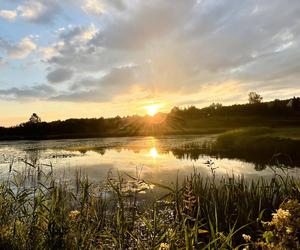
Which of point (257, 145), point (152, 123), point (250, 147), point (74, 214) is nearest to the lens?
point (74, 214)

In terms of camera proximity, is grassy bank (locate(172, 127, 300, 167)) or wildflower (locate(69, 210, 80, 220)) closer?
wildflower (locate(69, 210, 80, 220))

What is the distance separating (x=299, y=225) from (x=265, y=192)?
5076mm

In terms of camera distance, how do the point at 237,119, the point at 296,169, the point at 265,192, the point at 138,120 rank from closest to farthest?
1. the point at 265,192
2. the point at 296,169
3. the point at 237,119
4. the point at 138,120

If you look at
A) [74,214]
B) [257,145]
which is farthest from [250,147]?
[74,214]

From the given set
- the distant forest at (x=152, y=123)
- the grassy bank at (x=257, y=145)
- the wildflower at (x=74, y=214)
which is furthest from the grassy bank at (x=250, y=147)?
the distant forest at (x=152, y=123)

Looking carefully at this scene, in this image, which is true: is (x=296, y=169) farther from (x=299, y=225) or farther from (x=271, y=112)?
(x=271, y=112)

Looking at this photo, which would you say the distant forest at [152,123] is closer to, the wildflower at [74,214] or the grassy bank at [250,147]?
the grassy bank at [250,147]

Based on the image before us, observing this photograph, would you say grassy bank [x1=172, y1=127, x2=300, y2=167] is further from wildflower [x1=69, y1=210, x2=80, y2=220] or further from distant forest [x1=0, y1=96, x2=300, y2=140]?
distant forest [x1=0, y1=96, x2=300, y2=140]

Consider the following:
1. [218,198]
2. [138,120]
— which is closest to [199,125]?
[138,120]

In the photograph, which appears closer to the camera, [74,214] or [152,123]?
[74,214]

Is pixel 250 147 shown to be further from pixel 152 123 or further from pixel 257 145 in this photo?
pixel 152 123

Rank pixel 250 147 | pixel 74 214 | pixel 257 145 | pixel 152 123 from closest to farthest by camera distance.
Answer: pixel 74 214, pixel 257 145, pixel 250 147, pixel 152 123

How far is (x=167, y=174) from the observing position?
16.6m

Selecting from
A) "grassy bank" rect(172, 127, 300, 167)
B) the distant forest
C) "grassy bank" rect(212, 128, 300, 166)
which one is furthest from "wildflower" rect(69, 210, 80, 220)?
the distant forest
